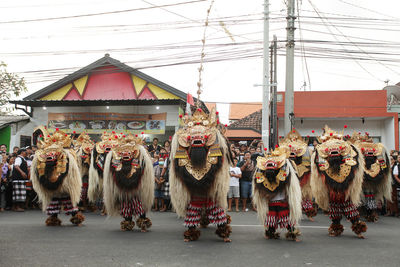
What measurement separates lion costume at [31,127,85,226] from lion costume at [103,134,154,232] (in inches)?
36.3

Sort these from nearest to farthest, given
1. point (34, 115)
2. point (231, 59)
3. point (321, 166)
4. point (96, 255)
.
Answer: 1. point (96, 255)
2. point (321, 166)
3. point (231, 59)
4. point (34, 115)

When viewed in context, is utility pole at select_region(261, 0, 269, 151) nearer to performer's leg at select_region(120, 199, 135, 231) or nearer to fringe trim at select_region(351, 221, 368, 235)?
fringe trim at select_region(351, 221, 368, 235)

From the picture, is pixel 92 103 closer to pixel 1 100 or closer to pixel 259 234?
pixel 1 100

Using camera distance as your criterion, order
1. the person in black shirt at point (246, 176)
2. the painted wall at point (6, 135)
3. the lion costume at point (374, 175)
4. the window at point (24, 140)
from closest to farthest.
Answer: the lion costume at point (374, 175) → the person in black shirt at point (246, 176) → the window at point (24, 140) → the painted wall at point (6, 135)

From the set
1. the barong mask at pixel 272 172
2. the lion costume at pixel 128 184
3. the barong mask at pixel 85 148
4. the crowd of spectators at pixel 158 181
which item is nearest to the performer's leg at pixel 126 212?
the lion costume at pixel 128 184

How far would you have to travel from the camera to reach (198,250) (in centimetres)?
518

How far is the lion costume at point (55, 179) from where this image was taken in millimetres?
6990

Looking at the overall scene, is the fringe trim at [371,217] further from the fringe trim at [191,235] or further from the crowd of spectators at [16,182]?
the crowd of spectators at [16,182]

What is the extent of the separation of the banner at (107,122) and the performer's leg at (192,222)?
381 inches

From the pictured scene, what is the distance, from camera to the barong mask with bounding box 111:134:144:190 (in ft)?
21.4

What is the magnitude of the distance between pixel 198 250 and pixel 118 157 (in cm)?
229

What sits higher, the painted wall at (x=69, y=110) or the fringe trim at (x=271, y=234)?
the painted wall at (x=69, y=110)

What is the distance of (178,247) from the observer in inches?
212

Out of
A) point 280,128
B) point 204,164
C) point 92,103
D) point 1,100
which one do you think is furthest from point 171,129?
point 204,164
